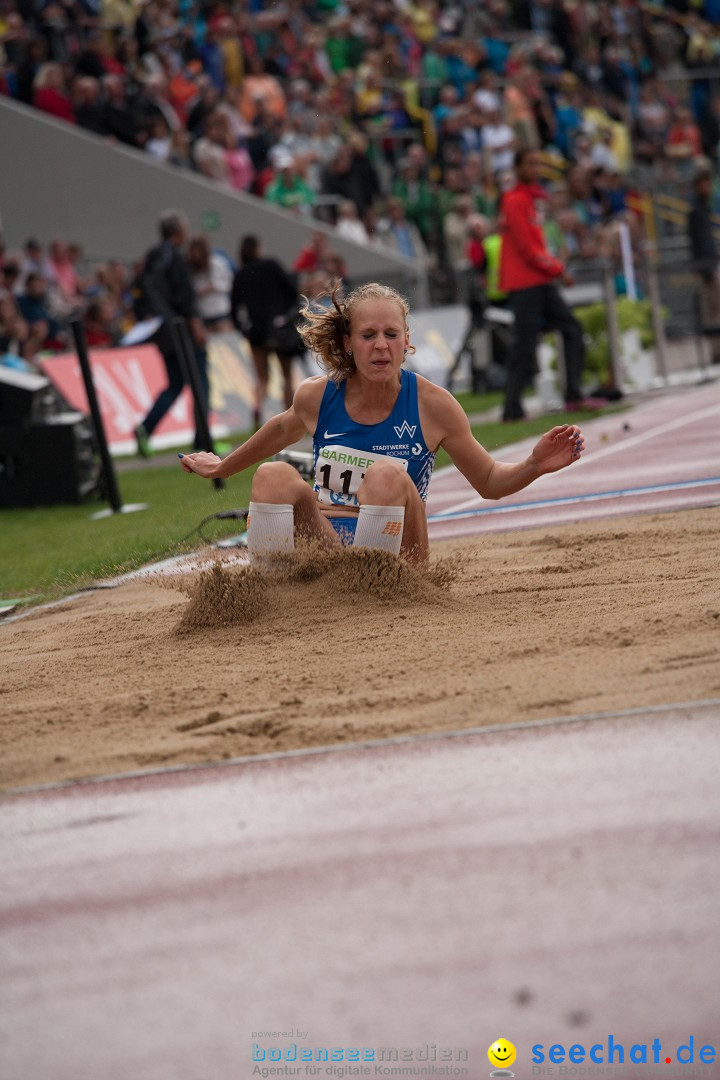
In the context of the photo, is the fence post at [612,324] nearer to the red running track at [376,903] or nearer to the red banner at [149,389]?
the red banner at [149,389]

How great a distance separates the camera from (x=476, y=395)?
2023 cm

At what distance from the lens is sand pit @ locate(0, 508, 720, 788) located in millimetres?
3814

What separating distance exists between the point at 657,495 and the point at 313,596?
11.3 ft

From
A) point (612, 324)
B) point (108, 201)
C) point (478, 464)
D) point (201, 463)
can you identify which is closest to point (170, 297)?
point (612, 324)

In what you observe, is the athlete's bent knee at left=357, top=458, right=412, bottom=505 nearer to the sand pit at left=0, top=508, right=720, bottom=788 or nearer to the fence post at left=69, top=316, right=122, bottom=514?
the sand pit at left=0, top=508, right=720, bottom=788

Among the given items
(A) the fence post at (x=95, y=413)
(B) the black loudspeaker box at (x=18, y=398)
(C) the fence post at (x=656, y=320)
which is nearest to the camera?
(A) the fence post at (x=95, y=413)

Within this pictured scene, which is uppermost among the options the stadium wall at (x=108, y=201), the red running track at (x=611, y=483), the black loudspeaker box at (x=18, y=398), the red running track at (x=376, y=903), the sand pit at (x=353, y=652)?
the stadium wall at (x=108, y=201)

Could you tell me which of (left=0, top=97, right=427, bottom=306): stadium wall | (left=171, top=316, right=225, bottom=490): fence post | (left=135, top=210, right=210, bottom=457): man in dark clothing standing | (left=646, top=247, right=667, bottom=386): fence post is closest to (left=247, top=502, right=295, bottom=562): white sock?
(left=171, top=316, right=225, bottom=490): fence post

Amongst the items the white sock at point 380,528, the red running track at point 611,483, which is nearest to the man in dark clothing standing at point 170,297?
the red running track at point 611,483

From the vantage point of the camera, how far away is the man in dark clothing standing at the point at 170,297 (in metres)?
14.7

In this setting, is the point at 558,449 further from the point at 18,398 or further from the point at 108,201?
the point at 108,201

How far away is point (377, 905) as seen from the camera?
2611mm

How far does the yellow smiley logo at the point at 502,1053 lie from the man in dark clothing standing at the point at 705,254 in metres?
19.0

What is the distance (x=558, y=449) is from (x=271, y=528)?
1.08m
